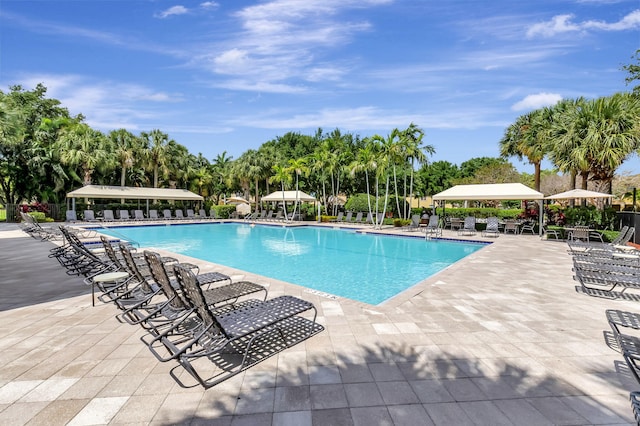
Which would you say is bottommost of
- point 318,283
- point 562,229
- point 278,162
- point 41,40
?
point 318,283

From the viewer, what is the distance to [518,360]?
315 centimetres

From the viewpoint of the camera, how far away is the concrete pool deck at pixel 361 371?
2.32 m

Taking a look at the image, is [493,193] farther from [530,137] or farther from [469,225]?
[530,137]

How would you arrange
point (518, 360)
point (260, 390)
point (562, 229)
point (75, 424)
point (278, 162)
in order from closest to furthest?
point (75, 424), point (260, 390), point (518, 360), point (562, 229), point (278, 162)

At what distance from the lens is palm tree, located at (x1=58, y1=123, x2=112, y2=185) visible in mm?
21828

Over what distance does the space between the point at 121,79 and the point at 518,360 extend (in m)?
17.9

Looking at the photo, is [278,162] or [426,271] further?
[278,162]

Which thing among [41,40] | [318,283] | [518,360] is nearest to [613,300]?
[518,360]

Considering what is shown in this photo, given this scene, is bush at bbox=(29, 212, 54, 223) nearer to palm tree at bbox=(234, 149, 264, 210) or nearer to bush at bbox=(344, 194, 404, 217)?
palm tree at bbox=(234, 149, 264, 210)

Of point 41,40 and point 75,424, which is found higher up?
point 41,40

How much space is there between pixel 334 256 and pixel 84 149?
2094 cm

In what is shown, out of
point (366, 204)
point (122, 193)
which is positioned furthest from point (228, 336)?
point (122, 193)

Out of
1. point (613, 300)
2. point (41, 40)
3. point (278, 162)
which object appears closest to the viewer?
point (613, 300)

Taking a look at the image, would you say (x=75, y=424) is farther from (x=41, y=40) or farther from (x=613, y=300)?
(x=41, y=40)
